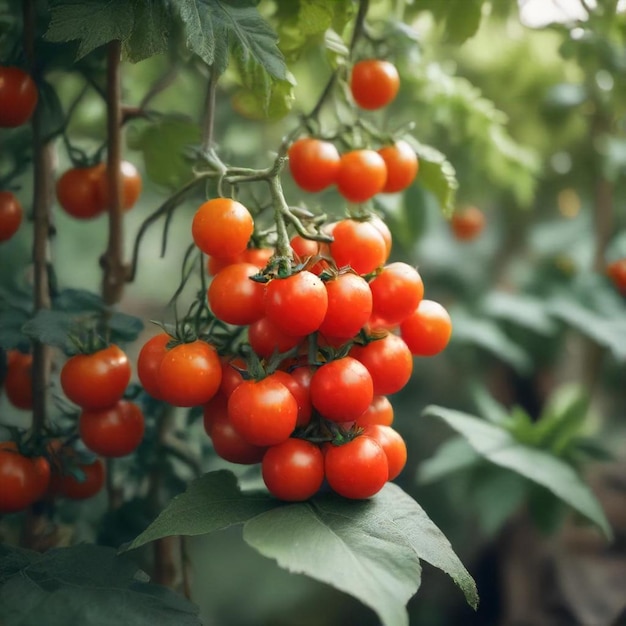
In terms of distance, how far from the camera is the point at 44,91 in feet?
3.01

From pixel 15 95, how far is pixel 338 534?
2.06 ft

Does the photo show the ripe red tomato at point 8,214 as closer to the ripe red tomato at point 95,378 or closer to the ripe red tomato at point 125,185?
the ripe red tomato at point 125,185

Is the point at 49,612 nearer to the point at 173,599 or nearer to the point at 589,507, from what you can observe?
the point at 173,599

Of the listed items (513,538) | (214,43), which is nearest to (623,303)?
(513,538)

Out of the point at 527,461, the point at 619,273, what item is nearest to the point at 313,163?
the point at 527,461

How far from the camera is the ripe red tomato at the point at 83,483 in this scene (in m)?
0.91

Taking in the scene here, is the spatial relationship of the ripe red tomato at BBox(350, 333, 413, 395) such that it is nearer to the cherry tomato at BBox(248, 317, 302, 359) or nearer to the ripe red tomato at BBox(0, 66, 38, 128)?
the cherry tomato at BBox(248, 317, 302, 359)

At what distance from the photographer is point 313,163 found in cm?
85

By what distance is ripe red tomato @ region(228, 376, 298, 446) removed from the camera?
26.2 inches

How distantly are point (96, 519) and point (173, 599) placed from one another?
41cm

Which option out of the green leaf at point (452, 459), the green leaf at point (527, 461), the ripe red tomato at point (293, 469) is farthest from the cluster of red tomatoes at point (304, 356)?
the green leaf at point (452, 459)

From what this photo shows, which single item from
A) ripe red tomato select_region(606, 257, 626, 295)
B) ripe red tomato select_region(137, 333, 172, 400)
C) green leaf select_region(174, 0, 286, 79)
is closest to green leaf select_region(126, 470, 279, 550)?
ripe red tomato select_region(137, 333, 172, 400)

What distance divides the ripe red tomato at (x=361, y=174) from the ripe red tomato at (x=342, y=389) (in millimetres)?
248

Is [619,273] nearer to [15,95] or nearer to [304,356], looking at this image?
[304,356]
